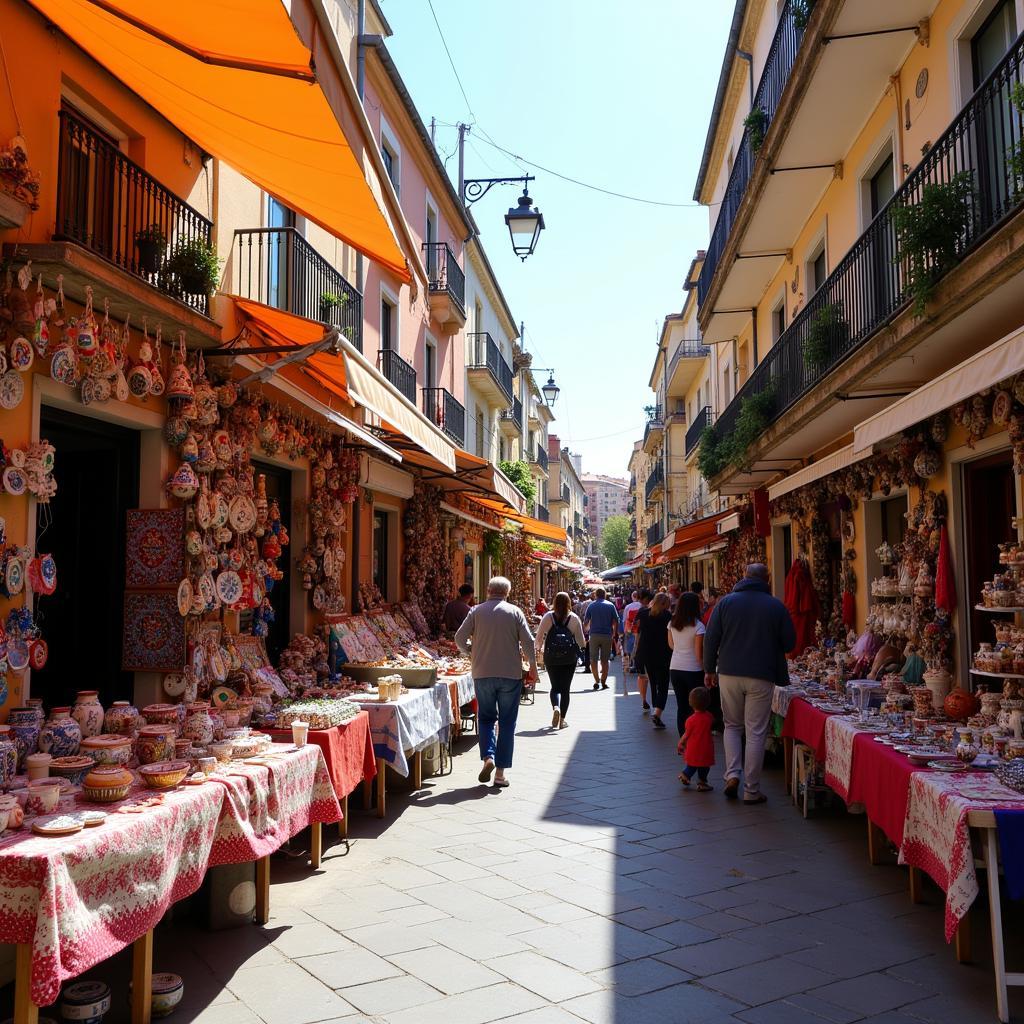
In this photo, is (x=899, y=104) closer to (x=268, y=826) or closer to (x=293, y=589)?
(x=293, y=589)

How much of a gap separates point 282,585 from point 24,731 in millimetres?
4977

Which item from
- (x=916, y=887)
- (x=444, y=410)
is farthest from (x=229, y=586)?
(x=444, y=410)

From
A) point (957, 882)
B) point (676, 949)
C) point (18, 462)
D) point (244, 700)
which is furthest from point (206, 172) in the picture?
point (957, 882)

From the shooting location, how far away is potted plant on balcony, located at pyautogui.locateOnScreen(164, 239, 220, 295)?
626 cm

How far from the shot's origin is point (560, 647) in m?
11.8

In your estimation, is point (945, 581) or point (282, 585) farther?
point (282, 585)

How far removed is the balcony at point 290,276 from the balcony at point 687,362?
18.6 m

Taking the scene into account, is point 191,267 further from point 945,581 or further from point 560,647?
point 560,647

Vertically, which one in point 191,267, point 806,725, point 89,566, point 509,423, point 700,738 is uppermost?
point 509,423

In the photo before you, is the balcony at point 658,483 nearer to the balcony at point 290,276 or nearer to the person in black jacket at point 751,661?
the balcony at point 290,276

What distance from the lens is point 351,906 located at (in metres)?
4.86

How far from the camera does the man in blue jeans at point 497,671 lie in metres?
7.94

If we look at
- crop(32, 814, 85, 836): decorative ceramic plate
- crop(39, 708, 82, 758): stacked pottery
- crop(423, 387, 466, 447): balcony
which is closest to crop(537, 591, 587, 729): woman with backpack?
crop(423, 387, 466, 447): balcony

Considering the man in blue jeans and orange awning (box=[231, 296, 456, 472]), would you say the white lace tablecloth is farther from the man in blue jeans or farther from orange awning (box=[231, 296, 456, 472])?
orange awning (box=[231, 296, 456, 472])
